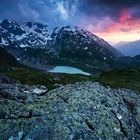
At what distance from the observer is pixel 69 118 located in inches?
677

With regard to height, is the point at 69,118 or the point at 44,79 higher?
the point at 69,118

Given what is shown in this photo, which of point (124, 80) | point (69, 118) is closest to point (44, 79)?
point (124, 80)

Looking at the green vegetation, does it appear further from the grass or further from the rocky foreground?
the rocky foreground

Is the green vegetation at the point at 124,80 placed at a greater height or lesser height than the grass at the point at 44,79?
lesser

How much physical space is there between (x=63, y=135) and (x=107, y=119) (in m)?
3.18

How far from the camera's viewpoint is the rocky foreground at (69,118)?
16.3 meters

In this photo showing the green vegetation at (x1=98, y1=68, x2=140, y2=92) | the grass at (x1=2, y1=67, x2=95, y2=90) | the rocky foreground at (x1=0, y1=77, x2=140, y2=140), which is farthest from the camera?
the green vegetation at (x1=98, y1=68, x2=140, y2=92)

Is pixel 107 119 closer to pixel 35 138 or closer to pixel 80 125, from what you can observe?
pixel 80 125

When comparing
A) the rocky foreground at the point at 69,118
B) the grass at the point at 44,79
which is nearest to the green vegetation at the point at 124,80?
the grass at the point at 44,79

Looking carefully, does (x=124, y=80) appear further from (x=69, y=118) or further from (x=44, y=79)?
(x=69, y=118)

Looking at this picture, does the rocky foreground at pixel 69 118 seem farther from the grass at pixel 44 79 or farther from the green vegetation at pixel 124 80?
the green vegetation at pixel 124 80

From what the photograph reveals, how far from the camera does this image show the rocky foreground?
16.3 metres

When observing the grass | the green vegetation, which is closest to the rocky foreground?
the grass

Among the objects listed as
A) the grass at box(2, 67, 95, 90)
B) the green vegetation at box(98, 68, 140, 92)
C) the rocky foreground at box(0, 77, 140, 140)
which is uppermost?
the rocky foreground at box(0, 77, 140, 140)
